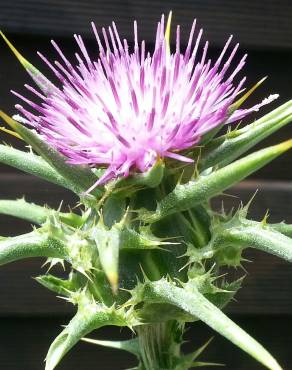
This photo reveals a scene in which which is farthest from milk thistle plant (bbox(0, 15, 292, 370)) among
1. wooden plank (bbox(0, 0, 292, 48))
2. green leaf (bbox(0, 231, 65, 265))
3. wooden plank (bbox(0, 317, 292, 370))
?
wooden plank (bbox(0, 317, 292, 370))

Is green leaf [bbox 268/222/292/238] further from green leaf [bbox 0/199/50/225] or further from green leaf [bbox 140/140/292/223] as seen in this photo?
green leaf [bbox 0/199/50/225]

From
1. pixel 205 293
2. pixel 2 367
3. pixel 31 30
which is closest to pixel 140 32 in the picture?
pixel 31 30

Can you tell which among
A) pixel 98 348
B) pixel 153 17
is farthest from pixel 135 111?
pixel 98 348

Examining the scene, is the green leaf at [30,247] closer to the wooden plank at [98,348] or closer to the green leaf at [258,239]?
the green leaf at [258,239]

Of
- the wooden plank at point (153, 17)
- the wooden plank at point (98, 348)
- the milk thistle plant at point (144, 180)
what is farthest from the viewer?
the wooden plank at point (98, 348)

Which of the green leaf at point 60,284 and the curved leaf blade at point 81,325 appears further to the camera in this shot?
the green leaf at point 60,284

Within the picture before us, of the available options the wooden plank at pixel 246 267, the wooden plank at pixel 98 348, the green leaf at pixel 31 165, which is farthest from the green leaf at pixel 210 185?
the wooden plank at pixel 98 348
